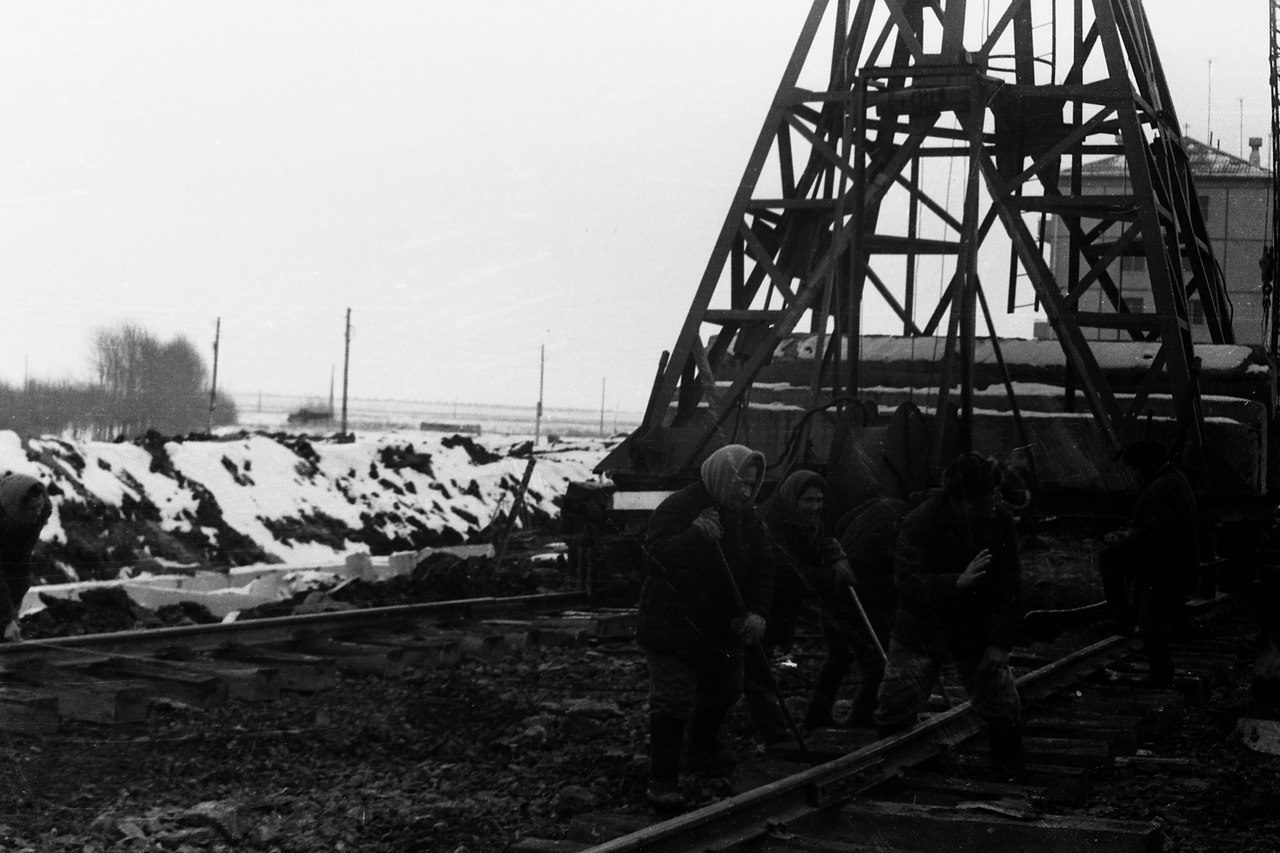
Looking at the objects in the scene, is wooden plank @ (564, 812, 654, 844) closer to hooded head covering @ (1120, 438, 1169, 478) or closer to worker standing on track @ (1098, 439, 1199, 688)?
worker standing on track @ (1098, 439, 1199, 688)

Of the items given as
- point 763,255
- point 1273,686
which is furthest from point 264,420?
point 1273,686

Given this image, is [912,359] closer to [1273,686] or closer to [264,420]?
[1273,686]

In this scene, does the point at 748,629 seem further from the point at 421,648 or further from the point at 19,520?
the point at 421,648

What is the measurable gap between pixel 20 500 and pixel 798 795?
186 inches

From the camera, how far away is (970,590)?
21.8 feet

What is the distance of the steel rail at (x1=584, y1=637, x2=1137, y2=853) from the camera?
5391mm

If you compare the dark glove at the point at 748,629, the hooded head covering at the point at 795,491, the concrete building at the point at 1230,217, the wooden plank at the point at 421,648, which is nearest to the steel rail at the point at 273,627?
the wooden plank at the point at 421,648

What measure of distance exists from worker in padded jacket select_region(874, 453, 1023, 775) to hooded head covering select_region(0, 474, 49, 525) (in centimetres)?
481

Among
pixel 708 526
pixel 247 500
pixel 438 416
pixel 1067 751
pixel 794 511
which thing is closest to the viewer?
pixel 708 526

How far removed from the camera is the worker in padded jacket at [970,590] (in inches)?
262

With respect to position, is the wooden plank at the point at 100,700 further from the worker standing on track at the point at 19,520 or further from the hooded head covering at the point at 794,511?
the hooded head covering at the point at 794,511

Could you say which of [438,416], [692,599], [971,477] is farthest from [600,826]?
[438,416]

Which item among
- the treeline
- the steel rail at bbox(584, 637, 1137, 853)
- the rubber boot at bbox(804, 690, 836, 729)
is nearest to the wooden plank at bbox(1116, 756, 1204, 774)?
the steel rail at bbox(584, 637, 1137, 853)

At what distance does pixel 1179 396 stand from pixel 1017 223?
92.6 inches
